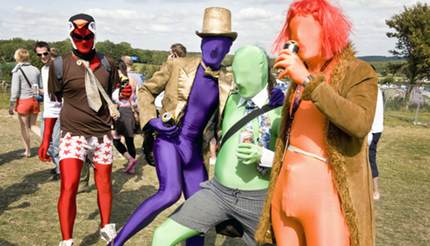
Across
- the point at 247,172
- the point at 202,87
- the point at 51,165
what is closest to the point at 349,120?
the point at 247,172

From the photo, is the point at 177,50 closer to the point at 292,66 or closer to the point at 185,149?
the point at 185,149

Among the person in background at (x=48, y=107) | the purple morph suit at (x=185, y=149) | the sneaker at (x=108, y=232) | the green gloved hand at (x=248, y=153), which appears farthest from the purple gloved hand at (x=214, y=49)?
the person in background at (x=48, y=107)

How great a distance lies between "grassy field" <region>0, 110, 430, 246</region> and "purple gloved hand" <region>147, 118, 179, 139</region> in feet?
4.77

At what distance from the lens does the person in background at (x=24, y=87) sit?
656cm

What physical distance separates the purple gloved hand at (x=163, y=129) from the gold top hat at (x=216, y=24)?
65 centimetres

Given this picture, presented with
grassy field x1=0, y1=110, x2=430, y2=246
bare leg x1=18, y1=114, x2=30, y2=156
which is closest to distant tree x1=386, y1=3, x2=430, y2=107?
grassy field x1=0, y1=110, x2=430, y2=246

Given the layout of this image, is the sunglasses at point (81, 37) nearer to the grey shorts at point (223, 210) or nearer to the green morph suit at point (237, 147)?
the green morph suit at point (237, 147)

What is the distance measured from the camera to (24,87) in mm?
6699

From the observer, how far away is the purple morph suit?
287cm

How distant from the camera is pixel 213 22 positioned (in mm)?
2889

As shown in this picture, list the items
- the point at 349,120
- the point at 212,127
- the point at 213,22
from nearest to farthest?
the point at 349,120, the point at 213,22, the point at 212,127

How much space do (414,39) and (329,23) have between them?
23.5 m

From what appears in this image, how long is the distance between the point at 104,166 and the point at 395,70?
82.3 ft

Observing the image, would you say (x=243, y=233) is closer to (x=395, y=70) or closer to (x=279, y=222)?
(x=279, y=222)
